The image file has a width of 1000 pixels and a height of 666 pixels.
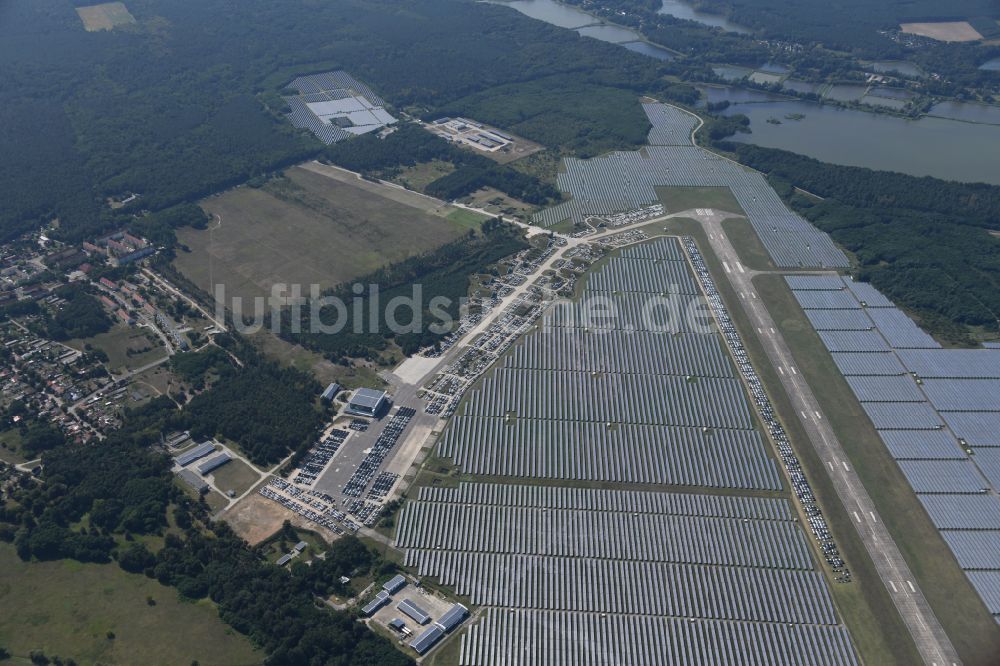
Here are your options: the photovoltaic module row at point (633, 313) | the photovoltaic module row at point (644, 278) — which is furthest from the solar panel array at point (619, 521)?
the photovoltaic module row at point (644, 278)

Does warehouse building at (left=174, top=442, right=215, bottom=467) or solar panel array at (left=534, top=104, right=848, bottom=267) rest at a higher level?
solar panel array at (left=534, top=104, right=848, bottom=267)

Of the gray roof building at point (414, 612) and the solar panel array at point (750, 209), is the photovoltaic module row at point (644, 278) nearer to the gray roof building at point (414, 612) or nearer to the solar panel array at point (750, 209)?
the solar panel array at point (750, 209)

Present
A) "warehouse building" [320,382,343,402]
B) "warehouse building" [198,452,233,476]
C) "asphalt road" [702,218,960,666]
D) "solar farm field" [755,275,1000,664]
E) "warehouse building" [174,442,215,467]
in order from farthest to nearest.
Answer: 1. "warehouse building" [320,382,343,402]
2. "warehouse building" [174,442,215,467]
3. "warehouse building" [198,452,233,476]
4. "solar farm field" [755,275,1000,664]
5. "asphalt road" [702,218,960,666]

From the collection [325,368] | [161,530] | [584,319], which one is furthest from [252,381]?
[584,319]

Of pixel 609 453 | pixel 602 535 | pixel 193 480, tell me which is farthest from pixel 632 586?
pixel 193 480

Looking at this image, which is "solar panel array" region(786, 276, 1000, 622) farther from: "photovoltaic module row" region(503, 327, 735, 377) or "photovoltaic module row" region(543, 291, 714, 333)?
"photovoltaic module row" region(503, 327, 735, 377)

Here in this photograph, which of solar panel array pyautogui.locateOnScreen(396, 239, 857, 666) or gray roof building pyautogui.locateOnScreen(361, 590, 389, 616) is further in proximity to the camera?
gray roof building pyautogui.locateOnScreen(361, 590, 389, 616)

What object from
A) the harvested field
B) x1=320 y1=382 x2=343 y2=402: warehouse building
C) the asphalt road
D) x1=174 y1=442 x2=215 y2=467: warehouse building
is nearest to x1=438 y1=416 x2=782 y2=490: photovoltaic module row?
the asphalt road
